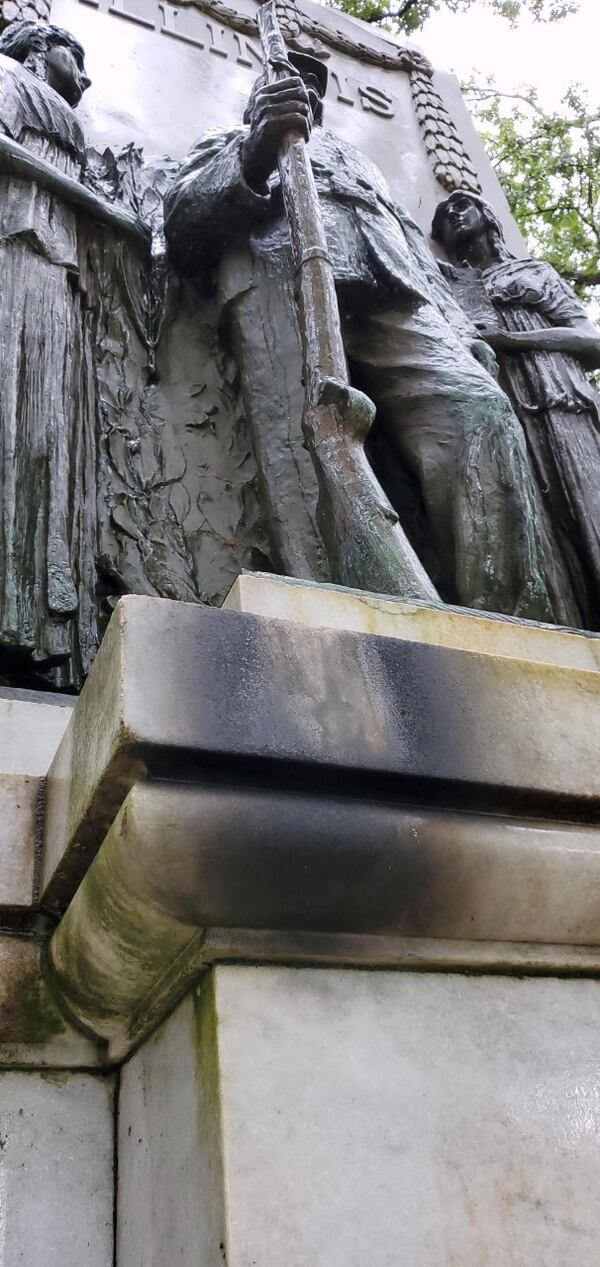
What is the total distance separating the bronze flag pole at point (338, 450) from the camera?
207 cm

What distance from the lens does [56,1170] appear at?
1337 millimetres

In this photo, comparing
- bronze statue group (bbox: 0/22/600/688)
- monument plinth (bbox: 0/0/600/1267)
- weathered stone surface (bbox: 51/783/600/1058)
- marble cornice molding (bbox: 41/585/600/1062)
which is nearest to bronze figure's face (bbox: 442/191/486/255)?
bronze statue group (bbox: 0/22/600/688)

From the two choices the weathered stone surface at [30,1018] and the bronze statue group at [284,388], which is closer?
the weathered stone surface at [30,1018]

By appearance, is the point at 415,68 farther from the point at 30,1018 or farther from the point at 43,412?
the point at 30,1018

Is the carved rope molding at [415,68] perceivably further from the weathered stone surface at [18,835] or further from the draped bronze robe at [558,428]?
the weathered stone surface at [18,835]

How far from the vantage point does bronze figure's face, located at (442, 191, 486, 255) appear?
14.3ft

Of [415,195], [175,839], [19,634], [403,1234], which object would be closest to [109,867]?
[175,839]

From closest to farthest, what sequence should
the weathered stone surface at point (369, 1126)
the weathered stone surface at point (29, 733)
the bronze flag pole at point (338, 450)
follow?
the weathered stone surface at point (369, 1126)
the weathered stone surface at point (29, 733)
the bronze flag pole at point (338, 450)

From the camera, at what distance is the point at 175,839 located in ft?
3.67

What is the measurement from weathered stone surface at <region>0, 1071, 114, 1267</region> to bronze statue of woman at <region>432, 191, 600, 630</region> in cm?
217

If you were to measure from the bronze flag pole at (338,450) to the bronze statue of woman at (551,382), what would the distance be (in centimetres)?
117

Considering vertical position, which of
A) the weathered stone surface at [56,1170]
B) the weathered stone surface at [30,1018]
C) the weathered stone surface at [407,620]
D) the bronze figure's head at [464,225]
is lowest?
the weathered stone surface at [56,1170]

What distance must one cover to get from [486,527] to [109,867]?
1652 mm

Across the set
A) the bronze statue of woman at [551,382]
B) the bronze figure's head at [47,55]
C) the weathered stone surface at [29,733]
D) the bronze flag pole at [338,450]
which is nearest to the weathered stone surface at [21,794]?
the weathered stone surface at [29,733]
